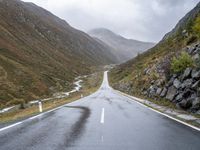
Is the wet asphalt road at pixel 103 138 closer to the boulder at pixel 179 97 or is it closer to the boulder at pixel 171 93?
the boulder at pixel 179 97

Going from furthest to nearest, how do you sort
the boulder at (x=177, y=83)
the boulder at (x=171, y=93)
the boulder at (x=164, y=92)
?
the boulder at (x=164, y=92)
the boulder at (x=171, y=93)
the boulder at (x=177, y=83)

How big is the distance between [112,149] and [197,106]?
9567 mm

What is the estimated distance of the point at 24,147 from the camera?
7730 millimetres

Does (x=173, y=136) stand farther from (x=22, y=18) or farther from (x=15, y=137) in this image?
(x=22, y=18)

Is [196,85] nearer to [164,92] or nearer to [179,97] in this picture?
[179,97]

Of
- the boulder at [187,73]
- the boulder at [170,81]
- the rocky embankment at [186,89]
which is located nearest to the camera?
the rocky embankment at [186,89]

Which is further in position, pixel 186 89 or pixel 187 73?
pixel 187 73

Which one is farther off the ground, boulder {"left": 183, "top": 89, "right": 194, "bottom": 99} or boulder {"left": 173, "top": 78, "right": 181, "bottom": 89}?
boulder {"left": 173, "top": 78, "right": 181, "bottom": 89}

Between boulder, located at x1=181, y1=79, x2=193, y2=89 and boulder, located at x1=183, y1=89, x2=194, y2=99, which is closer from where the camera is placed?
boulder, located at x1=183, y1=89, x2=194, y2=99

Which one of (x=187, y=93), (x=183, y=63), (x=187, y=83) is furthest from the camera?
(x=183, y=63)

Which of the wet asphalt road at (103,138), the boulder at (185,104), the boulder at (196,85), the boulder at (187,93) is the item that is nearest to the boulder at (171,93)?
the boulder at (187,93)

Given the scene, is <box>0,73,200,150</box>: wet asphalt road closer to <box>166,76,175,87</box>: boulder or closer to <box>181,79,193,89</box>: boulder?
<box>181,79,193,89</box>: boulder

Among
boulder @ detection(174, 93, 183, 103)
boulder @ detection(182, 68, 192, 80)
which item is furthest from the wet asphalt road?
boulder @ detection(182, 68, 192, 80)

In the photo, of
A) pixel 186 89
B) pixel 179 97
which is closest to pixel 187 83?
pixel 186 89
